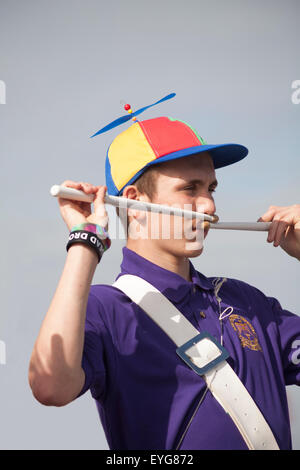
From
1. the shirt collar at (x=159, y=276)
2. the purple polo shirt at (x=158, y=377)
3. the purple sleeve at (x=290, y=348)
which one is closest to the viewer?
the purple polo shirt at (x=158, y=377)

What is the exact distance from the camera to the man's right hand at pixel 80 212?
1.29m

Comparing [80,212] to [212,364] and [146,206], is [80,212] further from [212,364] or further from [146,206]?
[212,364]

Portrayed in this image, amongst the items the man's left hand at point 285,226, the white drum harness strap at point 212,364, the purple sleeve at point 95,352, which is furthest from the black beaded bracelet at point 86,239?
the man's left hand at point 285,226

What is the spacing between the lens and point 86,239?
1.24 metres

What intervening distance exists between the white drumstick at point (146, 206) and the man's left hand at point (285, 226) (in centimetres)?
3

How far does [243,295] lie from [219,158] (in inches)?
17.4

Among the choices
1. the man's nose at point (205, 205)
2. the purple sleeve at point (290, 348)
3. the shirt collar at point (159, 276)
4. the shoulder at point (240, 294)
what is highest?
the man's nose at point (205, 205)

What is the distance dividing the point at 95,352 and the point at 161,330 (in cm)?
25

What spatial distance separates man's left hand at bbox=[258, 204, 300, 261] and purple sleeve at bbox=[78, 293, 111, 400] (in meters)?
0.69

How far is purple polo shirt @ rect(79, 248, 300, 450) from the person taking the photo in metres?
1.36

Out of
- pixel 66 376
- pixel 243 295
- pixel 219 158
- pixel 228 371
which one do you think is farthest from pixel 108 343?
pixel 219 158

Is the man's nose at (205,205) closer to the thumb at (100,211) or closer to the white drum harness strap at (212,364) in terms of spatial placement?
the white drum harness strap at (212,364)

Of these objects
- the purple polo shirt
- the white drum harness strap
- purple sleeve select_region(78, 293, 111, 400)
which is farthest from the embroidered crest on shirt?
purple sleeve select_region(78, 293, 111, 400)
